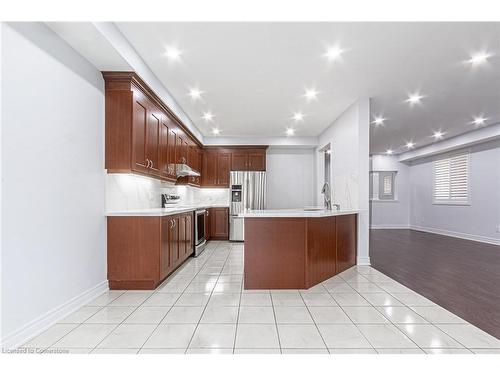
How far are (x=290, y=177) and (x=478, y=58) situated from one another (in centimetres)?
486

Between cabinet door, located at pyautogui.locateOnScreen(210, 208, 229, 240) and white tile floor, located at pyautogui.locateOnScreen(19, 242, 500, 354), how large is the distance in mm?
3504

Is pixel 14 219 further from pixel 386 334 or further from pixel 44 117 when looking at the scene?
pixel 386 334

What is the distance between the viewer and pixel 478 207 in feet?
22.3

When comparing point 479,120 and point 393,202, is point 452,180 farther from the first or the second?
point 479,120

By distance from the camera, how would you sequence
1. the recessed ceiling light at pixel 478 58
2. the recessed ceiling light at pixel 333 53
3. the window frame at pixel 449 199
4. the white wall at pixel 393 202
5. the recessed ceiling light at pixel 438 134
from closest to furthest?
the recessed ceiling light at pixel 333 53
the recessed ceiling light at pixel 478 58
the recessed ceiling light at pixel 438 134
the window frame at pixel 449 199
the white wall at pixel 393 202

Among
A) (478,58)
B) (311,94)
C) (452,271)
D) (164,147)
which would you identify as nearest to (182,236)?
(164,147)

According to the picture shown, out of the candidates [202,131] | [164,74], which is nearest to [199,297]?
[164,74]

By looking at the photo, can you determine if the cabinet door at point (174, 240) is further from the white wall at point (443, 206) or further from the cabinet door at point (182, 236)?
the white wall at point (443, 206)

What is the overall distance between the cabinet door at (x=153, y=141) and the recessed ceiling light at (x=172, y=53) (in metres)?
0.82

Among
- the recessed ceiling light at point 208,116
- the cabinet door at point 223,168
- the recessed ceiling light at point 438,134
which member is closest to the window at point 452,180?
the recessed ceiling light at point 438,134

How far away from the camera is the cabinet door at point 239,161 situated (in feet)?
23.5

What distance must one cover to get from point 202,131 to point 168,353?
5.25m

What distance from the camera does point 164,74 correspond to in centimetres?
357
